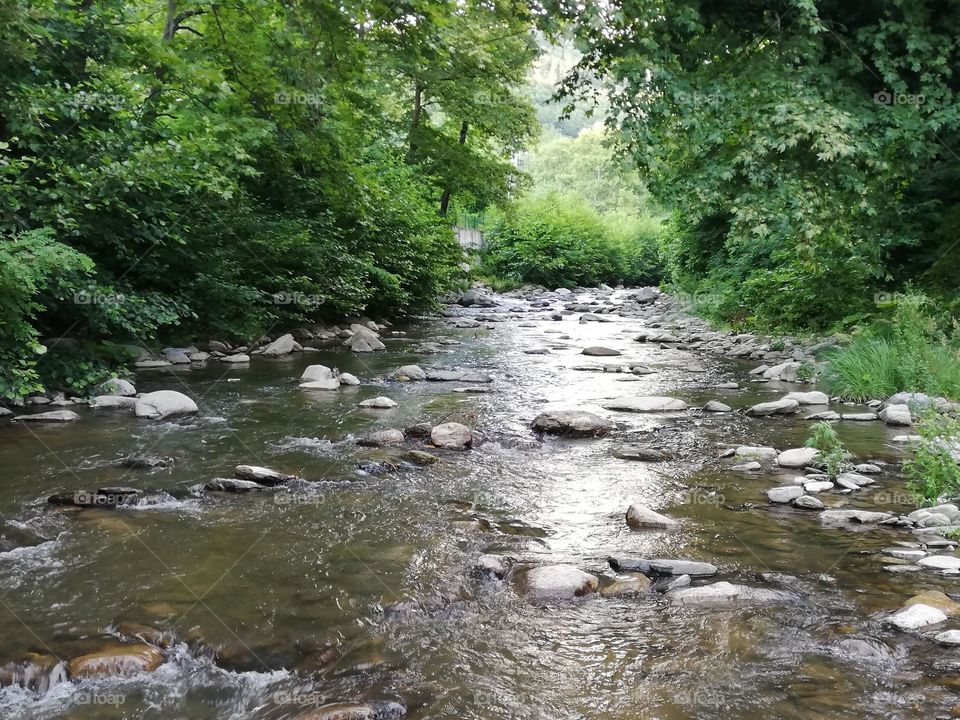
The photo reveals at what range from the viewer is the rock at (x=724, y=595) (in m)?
3.97

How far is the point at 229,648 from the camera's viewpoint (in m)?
3.49

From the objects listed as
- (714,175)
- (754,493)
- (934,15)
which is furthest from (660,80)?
(754,493)

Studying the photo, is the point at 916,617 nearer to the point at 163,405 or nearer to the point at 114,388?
the point at 163,405

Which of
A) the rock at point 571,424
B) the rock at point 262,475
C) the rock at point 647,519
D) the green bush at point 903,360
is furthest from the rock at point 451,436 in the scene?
the green bush at point 903,360

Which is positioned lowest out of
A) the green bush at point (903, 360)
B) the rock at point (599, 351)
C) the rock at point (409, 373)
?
the rock at point (409, 373)

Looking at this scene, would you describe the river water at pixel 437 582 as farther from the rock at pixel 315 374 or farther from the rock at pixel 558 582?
the rock at pixel 315 374

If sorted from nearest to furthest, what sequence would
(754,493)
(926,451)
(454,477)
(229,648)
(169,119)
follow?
(229,648)
(926,451)
(754,493)
(454,477)
(169,119)

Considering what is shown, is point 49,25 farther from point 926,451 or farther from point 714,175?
point 926,451

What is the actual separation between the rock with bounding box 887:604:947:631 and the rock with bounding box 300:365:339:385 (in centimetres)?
800

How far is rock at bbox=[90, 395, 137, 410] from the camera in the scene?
8.38 metres

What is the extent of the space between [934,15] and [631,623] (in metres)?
9.82

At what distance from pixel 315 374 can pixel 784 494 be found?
6816 mm

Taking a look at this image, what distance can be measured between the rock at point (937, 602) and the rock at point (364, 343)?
428 inches

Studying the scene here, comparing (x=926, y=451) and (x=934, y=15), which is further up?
(x=934, y=15)
